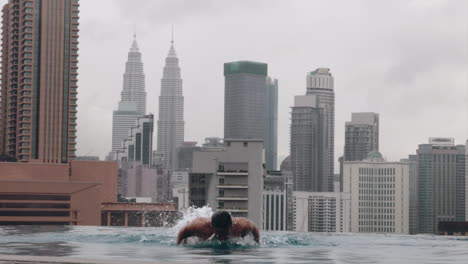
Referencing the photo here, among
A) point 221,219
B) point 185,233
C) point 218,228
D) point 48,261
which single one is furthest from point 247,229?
point 48,261

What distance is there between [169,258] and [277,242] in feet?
63.4

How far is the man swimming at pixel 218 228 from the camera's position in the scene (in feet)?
150

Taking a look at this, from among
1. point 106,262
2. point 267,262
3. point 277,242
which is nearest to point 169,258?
point 267,262

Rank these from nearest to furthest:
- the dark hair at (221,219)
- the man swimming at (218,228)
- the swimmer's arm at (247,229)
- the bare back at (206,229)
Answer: the dark hair at (221,219) → the man swimming at (218,228) → the bare back at (206,229) → the swimmer's arm at (247,229)

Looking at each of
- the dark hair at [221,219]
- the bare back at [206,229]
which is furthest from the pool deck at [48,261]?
the bare back at [206,229]

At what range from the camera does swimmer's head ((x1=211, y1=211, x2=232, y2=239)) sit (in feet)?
150

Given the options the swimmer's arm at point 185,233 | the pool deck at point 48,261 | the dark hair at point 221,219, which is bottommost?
the swimmer's arm at point 185,233

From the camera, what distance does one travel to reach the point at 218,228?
46.5 m

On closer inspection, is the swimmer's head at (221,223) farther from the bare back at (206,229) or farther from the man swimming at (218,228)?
the bare back at (206,229)

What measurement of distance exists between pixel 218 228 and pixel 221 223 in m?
0.83

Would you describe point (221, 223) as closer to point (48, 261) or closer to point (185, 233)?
point (185, 233)

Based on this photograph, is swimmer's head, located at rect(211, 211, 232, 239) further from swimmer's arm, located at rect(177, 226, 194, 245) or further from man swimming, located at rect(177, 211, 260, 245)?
swimmer's arm, located at rect(177, 226, 194, 245)

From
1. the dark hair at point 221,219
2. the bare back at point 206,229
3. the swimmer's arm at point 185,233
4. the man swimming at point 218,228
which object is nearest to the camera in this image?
the dark hair at point 221,219

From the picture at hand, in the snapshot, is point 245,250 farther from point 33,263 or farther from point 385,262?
point 33,263
